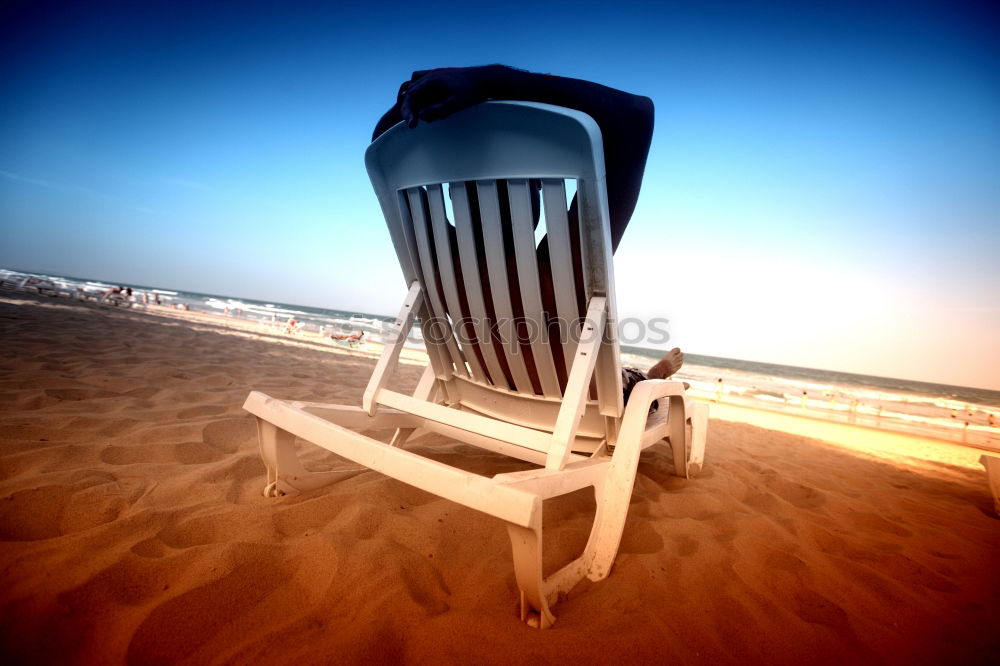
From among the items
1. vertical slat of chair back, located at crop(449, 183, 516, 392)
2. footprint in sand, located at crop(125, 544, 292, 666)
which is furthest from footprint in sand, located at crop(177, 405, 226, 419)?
vertical slat of chair back, located at crop(449, 183, 516, 392)

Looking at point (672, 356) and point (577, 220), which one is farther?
point (672, 356)

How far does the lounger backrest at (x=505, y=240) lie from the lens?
1.15m

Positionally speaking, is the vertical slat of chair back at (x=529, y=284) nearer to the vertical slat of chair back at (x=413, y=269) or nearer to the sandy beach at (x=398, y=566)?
the vertical slat of chair back at (x=413, y=269)

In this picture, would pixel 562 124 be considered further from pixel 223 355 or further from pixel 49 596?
pixel 223 355

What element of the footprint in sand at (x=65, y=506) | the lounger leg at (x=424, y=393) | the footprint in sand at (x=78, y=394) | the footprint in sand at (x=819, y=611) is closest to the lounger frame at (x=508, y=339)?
the lounger leg at (x=424, y=393)

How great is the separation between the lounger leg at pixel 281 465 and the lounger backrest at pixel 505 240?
29.8 inches

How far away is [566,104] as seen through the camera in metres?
1.16

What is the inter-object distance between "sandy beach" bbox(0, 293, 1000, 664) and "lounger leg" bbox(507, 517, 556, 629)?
0.03 meters

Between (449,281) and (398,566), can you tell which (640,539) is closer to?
(398,566)

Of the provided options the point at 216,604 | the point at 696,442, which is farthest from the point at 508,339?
the point at 696,442

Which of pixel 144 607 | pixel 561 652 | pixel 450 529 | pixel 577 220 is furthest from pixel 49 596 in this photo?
pixel 577 220

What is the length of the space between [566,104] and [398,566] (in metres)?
1.56

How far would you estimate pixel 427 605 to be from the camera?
1.10 meters

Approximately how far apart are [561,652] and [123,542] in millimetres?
1401
